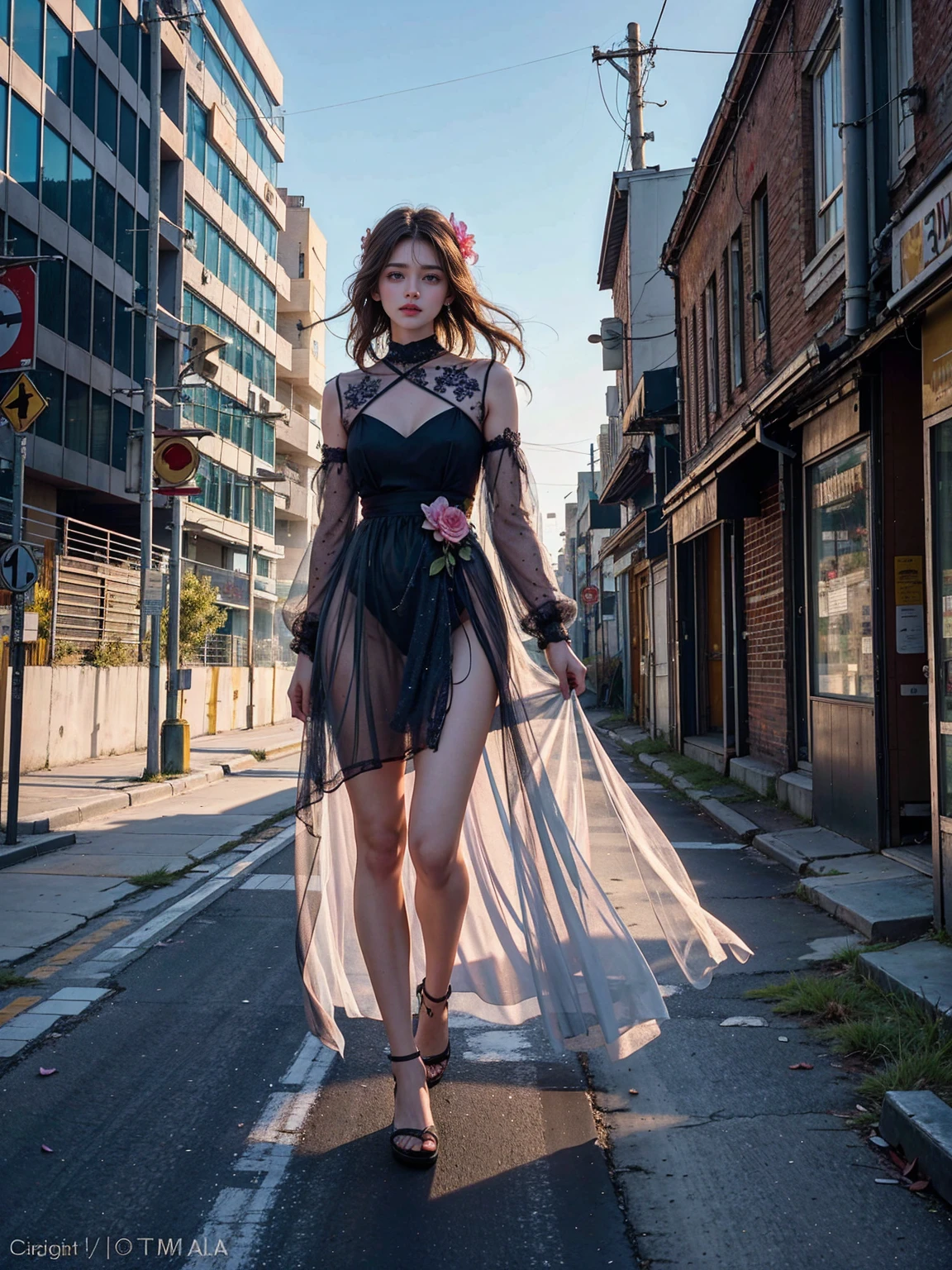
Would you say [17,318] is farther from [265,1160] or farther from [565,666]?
[265,1160]

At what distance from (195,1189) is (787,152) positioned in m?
10.2

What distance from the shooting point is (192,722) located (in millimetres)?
25125

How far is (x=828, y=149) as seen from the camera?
375 inches

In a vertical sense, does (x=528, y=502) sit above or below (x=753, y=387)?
below

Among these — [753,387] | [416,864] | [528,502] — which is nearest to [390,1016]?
[416,864]

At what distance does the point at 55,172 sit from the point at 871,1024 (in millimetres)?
27109

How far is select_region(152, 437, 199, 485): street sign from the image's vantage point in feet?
51.2

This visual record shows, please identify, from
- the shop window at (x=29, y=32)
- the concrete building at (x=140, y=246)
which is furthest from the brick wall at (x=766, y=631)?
the shop window at (x=29, y=32)

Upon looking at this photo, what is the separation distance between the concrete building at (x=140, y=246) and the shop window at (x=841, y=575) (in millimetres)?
9724

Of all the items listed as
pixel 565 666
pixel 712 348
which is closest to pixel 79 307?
pixel 712 348

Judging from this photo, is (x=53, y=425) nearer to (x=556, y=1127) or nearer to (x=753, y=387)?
(x=753, y=387)

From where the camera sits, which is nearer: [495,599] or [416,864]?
[416,864]

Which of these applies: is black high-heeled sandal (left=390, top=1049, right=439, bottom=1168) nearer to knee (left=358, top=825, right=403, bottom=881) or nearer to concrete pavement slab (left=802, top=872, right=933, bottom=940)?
knee (left=358, top=825, right=403, bottom=881)

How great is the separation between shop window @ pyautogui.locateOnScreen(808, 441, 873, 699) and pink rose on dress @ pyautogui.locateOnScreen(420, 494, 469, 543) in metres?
4.93
